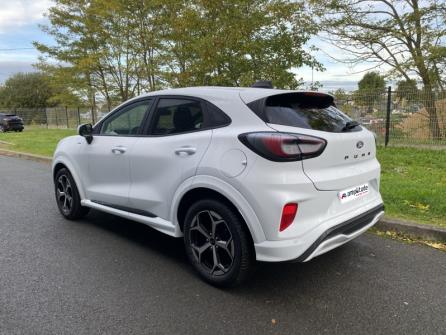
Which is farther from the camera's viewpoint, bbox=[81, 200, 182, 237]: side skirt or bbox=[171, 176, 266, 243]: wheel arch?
bbox=[81, 200, 182, 237]: side skirt

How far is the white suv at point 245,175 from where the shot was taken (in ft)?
9.75

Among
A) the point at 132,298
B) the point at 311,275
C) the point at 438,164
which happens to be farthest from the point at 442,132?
the point at 132,298

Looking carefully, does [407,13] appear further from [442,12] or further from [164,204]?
[164,204]

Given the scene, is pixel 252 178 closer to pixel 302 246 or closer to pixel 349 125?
pixel 302 246

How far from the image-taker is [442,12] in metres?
12.2

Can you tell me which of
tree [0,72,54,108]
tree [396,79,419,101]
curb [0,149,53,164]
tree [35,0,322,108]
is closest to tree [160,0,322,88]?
tree [35,0,322,108]

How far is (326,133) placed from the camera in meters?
3.22

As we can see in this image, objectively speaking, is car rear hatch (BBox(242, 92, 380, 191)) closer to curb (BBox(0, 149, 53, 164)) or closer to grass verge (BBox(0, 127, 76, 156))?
curb (BBox(0, 149, 53, 164))

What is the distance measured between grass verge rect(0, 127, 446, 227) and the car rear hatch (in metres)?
1.63

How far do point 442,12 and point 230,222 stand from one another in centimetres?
1227

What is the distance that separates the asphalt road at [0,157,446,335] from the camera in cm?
284

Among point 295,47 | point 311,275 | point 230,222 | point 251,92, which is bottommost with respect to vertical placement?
point 311,275

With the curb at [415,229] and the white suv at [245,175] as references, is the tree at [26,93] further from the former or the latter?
the curb at [415,229]

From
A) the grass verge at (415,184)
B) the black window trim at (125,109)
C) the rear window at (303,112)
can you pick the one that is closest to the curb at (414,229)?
the grass verge at (415,184)
